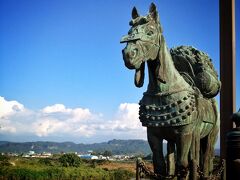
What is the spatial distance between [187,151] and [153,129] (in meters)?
0.46

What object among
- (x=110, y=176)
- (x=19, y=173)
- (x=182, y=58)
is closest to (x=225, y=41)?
(x=182, y=58)

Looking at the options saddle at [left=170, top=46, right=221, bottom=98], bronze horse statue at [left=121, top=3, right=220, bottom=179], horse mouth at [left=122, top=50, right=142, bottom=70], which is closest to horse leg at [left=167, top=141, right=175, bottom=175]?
bronze horse statue at [left=121, top=3, right=220, bottom=179]

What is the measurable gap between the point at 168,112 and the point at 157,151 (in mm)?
520

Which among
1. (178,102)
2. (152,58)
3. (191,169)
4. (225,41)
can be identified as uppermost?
(225,41)

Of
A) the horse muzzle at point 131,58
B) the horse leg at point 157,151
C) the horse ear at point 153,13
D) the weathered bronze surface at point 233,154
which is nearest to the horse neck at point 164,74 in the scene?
the horse ear at point 153,13

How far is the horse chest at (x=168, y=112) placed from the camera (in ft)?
15.2

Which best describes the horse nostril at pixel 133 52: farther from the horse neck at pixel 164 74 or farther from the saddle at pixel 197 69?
the saddle at pixel 197 69

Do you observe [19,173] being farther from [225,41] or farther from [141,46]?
[141,46]

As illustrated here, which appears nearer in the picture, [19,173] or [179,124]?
[179,124]

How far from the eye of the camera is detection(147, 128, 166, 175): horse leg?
4.85m

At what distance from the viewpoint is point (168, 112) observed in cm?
466

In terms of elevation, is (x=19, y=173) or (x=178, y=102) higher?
(x=178, y=102)

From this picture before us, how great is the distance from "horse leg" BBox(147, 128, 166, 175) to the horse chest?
174 mm

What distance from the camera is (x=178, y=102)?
4.68m
